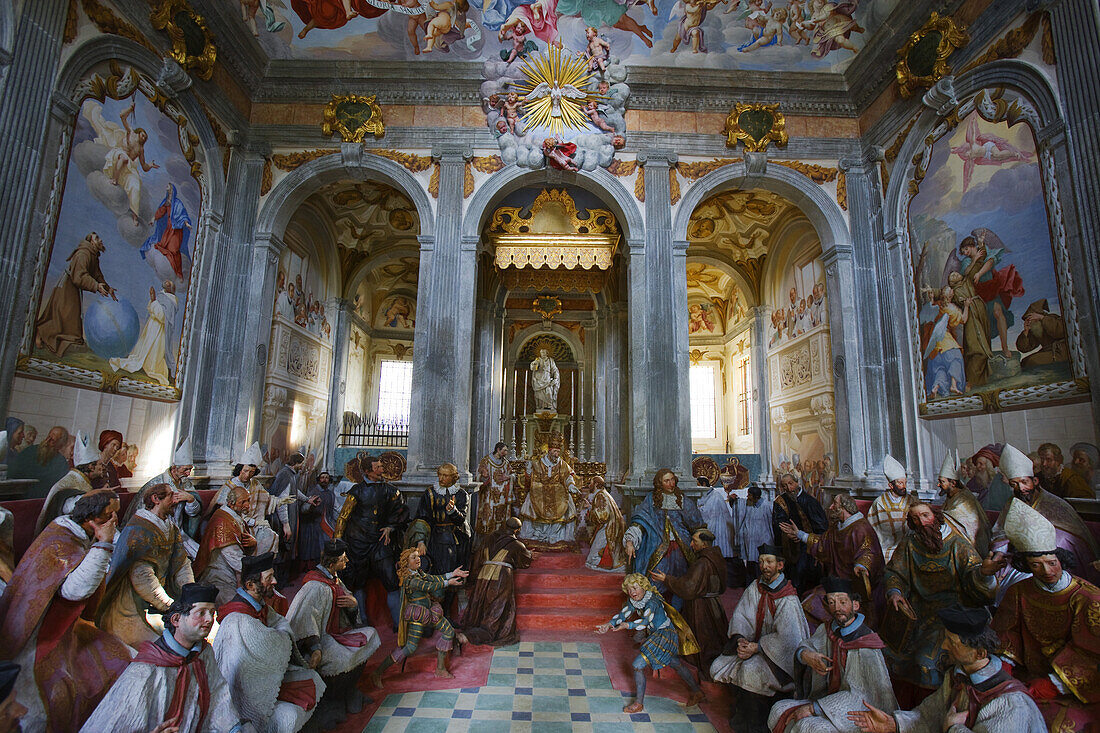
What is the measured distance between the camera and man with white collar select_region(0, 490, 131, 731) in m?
3.09

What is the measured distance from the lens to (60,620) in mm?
3287

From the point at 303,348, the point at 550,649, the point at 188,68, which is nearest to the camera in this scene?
the point at 550,649

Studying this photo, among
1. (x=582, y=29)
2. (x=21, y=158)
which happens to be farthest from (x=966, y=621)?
(x=582, y=29)

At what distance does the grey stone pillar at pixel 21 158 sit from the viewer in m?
5.18

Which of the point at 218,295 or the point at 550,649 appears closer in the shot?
the point at 550,649

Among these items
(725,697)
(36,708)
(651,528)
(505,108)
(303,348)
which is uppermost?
(505,108)

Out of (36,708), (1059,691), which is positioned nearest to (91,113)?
(36,708)

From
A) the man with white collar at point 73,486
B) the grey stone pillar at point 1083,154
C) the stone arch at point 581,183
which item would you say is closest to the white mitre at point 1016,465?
the grey stone pillar at point 1083,154

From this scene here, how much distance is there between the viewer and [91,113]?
6.11 metres

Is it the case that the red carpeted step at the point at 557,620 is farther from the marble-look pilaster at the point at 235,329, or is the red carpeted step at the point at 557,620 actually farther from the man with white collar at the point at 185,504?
the marble-look pilaster at the point at 235,329

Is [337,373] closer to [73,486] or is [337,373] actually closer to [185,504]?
[185,504]

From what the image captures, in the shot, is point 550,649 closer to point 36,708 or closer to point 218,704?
point 218,704

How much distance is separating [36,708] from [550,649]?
3970 millimetres

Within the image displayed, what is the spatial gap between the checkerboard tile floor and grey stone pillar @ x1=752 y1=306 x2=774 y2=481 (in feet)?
28.4
